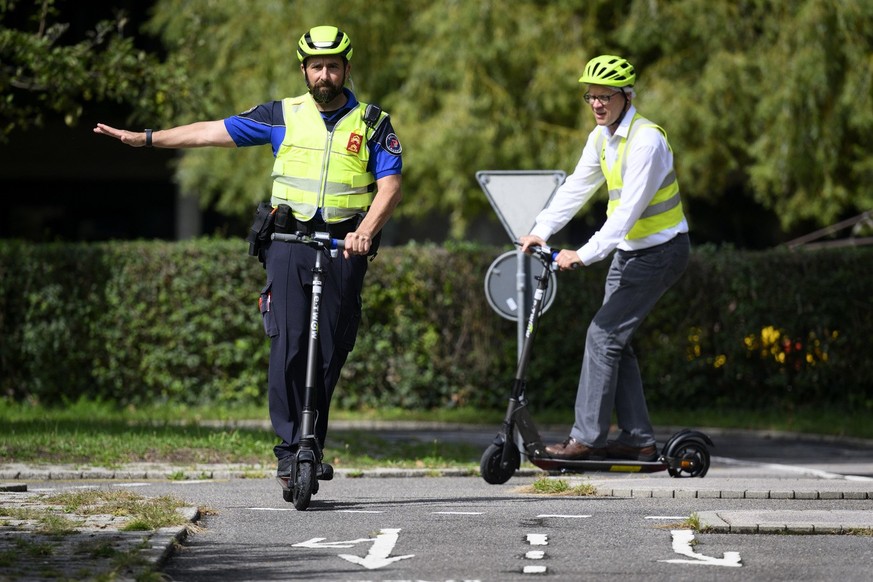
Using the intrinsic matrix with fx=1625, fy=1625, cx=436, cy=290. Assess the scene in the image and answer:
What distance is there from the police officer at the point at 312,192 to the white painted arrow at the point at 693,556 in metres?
1.85

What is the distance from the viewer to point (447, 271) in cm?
1608

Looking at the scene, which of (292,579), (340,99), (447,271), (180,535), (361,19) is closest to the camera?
(292,579)

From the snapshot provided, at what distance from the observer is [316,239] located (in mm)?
7594

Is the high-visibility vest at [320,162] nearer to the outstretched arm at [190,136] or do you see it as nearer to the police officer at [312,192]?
the police officer at [312,192]

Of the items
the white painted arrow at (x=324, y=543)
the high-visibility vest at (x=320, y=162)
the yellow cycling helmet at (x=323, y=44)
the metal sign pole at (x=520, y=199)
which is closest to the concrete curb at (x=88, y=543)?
the white painted arrow at (x=324, y=543)

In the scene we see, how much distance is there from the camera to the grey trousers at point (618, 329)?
8719mm

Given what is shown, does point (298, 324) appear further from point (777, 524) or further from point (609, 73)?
point (777, 524)

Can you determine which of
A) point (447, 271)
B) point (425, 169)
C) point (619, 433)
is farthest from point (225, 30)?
point (619, 433)

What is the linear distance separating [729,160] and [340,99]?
12305 millimetres

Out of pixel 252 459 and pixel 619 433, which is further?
pixel 252 459

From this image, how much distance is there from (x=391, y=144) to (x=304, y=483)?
1.69 m

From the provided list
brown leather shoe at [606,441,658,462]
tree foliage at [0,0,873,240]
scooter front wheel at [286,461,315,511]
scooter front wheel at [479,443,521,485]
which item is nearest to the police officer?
scooter front wheel at [286,461,315,511]

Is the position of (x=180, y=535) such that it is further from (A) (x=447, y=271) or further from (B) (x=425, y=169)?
(B) (x=425, y=169)

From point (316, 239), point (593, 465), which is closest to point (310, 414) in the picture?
point (316, 239)
